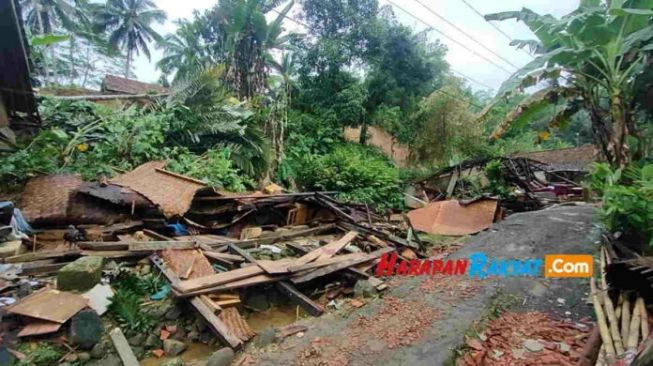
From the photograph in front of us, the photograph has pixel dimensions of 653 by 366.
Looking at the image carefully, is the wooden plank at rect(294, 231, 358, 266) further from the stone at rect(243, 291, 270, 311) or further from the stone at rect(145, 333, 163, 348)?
the stone at rect(145, 333, 163, 348)

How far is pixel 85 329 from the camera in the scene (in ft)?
11.1

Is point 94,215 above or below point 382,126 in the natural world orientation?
below

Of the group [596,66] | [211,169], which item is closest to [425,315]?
[596,66]

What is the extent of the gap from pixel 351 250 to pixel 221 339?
118 inches

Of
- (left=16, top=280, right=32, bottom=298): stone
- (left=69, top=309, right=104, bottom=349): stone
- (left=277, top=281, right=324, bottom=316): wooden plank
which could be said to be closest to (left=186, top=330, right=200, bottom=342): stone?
(left=69, top=309, right=104, bottom=349): stone

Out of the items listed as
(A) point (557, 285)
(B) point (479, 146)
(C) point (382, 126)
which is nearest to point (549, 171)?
(B) point (479, 146)

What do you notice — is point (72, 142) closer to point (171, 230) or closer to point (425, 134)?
point (171, 230)

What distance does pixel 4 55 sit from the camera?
5320 millimetres

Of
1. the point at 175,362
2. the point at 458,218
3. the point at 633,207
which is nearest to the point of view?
the point at 175,362

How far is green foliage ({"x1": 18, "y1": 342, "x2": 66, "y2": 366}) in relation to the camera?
310cm

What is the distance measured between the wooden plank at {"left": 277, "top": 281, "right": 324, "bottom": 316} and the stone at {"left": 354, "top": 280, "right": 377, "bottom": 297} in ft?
2.03

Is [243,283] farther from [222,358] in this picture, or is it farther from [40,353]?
[40,353]

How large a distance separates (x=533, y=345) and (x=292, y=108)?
14.5 m

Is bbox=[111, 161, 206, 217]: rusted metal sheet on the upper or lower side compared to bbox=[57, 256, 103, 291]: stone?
upper
